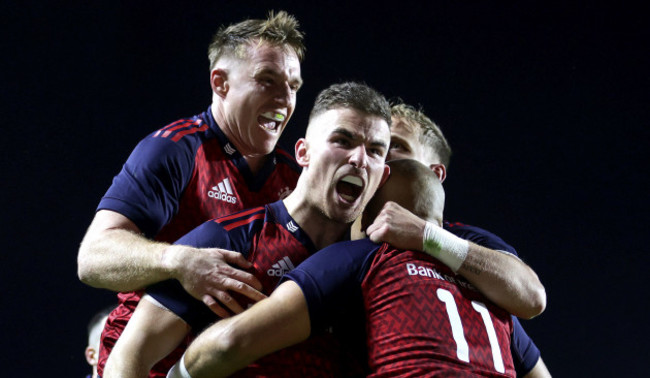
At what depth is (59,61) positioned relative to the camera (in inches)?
162

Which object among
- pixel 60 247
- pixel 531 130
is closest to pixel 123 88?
pixel 60 247

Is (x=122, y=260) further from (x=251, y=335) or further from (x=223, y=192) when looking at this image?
(x=251, y=335)

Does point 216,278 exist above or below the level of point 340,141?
below

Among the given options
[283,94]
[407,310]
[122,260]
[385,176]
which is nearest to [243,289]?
[407,310]

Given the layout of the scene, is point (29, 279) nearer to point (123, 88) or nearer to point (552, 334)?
point (123, 88)

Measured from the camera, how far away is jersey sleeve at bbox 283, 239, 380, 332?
1556 millimetres

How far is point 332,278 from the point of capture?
158 cm

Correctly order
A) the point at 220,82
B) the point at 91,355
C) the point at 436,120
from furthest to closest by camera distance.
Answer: the point at 436,120 → the point at 91,355 → the point at 220,82

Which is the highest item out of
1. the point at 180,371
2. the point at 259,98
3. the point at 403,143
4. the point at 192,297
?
the point at 259,98

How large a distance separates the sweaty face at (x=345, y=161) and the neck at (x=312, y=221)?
0.02 meters

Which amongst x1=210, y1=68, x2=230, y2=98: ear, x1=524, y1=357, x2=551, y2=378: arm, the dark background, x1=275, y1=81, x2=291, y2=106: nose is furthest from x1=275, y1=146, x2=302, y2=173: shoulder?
the dark background

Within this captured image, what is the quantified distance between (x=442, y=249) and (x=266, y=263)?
462 millimetres

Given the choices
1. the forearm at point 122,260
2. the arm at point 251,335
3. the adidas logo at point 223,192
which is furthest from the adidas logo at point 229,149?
the arm at point 251,335

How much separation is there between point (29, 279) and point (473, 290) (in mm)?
3030
